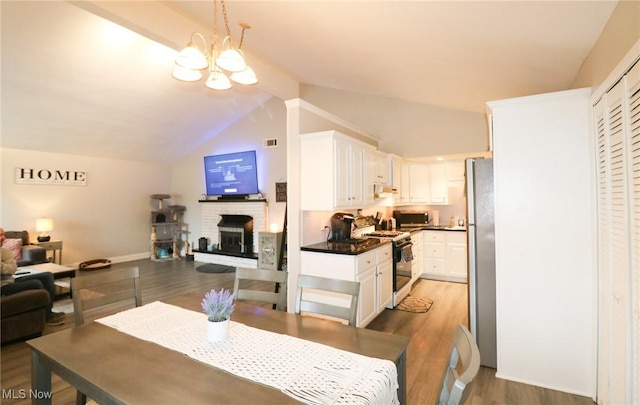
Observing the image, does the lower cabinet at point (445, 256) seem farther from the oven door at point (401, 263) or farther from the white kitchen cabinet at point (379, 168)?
the white kitchen cabinet at point (379, 168)

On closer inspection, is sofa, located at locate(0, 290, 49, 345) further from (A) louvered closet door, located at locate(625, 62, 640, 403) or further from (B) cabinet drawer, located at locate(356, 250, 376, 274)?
(A) louvered closet door, located at locate(625, 62, 640, 403)

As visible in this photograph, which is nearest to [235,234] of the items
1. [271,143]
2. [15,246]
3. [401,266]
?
[271,143]

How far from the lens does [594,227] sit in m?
2.19

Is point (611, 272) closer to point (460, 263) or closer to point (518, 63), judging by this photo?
point (518, 63)

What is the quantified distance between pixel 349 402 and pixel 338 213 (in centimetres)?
314

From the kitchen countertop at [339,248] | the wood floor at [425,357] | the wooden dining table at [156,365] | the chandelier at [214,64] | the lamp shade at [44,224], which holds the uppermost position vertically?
the chandelier at [214,64]

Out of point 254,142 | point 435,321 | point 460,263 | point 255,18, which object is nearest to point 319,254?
point 435,321

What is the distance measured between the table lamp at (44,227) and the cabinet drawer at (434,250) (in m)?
7.31

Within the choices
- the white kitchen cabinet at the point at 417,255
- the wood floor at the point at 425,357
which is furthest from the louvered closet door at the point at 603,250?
the white kitchen cabinet at the point at 417,255

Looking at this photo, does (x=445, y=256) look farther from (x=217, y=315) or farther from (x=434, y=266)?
(x=217, y=315)

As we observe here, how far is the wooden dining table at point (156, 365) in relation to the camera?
1082 mm

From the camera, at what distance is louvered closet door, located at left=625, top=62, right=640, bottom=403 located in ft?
4.89

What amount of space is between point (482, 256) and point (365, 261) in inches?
44.9

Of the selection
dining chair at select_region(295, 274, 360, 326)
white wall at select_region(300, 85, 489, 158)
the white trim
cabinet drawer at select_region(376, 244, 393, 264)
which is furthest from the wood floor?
white wall at select_region(300, 85, 489, 158)
